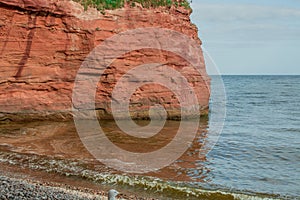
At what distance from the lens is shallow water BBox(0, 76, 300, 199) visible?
8.39 m

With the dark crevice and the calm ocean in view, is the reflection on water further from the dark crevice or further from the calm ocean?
the dark crevice

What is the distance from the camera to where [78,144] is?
1175 cm

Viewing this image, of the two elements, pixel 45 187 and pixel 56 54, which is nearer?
pixel 45 187

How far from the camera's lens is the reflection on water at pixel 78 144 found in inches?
376

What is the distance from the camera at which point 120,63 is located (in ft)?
48.9

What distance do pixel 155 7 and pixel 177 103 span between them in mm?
4002

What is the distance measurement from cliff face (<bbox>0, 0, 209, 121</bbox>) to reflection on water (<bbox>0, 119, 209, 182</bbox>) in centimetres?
74

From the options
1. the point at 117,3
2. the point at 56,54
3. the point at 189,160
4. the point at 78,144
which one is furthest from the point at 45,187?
the point at 117,3

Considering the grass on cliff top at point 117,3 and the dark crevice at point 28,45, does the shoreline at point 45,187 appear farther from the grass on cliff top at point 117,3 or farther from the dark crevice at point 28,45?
the grass on cliff top at point 117,3

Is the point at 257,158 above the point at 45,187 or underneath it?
above

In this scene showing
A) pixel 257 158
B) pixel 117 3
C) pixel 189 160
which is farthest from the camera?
pixel 117 3

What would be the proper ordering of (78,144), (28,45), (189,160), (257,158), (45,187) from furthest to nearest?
(28,45) < (78,144) < (257,158) < (189,160) < (45,187)

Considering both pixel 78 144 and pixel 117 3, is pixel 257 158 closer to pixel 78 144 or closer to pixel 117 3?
pixel 78 144

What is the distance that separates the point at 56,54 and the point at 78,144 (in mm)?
3870
